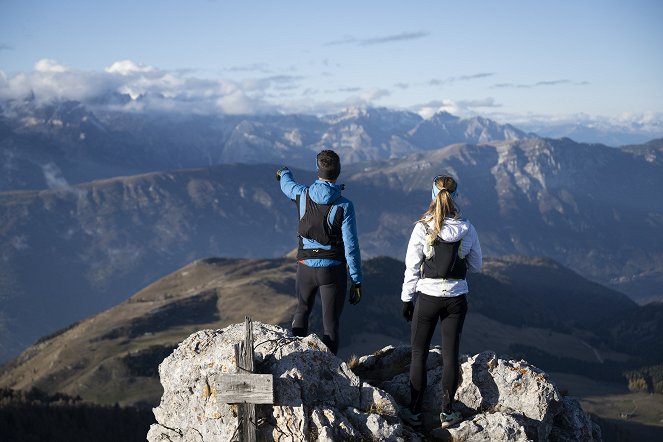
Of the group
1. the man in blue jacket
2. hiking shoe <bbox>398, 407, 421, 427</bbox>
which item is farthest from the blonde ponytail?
hiking shoe <bbox>398, 407, 421, 427</bbox>

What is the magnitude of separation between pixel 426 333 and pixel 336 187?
193 inches

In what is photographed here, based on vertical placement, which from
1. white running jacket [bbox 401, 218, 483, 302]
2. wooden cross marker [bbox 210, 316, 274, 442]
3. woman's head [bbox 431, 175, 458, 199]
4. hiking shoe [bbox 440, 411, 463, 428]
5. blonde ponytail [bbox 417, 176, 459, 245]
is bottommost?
hiking shoe [bbox 440, 411, 463, 428]

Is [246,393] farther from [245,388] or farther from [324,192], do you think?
[324,192]

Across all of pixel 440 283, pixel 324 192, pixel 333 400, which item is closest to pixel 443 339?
pixel 440 283

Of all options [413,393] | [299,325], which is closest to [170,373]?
[299,325]

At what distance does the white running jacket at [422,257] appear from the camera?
19234mm

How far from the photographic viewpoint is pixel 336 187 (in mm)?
21172

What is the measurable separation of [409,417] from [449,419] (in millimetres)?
1070

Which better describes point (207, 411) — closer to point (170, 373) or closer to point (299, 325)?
point (170, 373)

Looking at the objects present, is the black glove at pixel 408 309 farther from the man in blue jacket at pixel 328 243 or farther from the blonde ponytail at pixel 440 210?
the blonde ponytail at pixel 440 210

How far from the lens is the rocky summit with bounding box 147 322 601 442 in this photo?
1833 centimetres

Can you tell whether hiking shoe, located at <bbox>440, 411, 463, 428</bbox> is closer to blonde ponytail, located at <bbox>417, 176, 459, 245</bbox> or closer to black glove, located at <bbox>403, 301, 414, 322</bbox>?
black glove, located at <bbox>403, 301, 414, 322</bbox>

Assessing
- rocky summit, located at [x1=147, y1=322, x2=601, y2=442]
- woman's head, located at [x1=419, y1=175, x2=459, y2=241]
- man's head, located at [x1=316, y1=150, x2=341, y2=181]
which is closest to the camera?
rocky summit, located at [x1=147, y1=322, x2=601, y2=442]

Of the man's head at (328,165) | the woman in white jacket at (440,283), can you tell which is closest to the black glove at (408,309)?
the woman in white jacket at (440,283)
